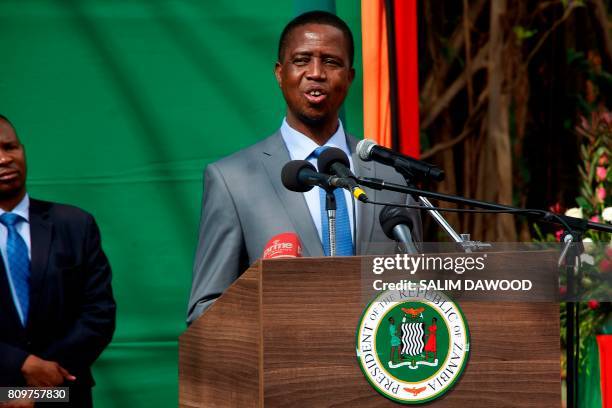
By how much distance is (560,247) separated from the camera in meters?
2.66

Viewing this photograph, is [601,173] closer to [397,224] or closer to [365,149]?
[365,149]

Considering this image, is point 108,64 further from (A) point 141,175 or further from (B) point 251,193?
(B) point 251,193

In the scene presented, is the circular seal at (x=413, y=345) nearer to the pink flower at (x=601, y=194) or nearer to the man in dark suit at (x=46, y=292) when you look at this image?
the man in dark suit at (x=46, y=292)

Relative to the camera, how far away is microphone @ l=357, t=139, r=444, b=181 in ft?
9.39

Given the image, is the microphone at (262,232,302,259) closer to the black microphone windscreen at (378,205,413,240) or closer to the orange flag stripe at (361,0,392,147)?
the black microphone windscreen at (378,205,413,240)

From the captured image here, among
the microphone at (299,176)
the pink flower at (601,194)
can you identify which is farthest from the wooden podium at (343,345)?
the pink flower at (601,194)

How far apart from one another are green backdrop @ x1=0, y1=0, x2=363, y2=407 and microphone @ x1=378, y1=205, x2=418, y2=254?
2.28 meters

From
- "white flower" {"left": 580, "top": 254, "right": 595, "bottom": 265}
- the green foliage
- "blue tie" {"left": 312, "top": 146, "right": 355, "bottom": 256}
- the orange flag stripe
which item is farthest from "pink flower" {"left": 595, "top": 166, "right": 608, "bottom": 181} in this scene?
"white flower" {"left": 580, "top": 254, "right": 595, "bottom": 265}

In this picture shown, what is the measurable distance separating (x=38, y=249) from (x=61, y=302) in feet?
0.73

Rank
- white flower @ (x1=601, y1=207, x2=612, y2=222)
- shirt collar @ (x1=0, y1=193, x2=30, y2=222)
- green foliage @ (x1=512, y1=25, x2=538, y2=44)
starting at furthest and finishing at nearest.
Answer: green foliage @ (x1=512, y1=25, x2=538, y2=44), white flower @ (x1=601, y1=207, x2=612, y2=222), shirt collar @ (x1=0, y1=193, x2=30, y2=222)

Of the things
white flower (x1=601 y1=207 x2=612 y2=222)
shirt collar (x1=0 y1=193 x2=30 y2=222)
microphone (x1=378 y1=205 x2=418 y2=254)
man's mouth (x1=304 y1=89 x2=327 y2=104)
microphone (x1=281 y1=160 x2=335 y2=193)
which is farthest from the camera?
white flower (x1=601 y1=207 x2=612 y2=222)

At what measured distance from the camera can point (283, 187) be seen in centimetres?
360

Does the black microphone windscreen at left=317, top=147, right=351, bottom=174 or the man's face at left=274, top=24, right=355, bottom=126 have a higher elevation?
the man's face at left=274, top=24, right=355, bottom=126

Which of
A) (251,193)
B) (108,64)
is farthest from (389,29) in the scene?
(251,193)
